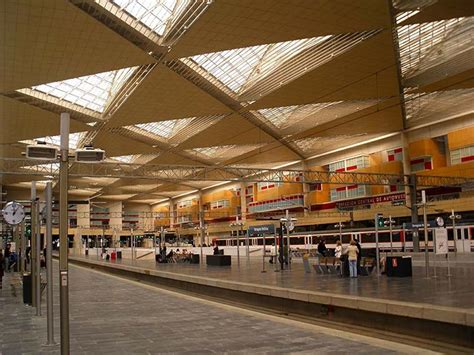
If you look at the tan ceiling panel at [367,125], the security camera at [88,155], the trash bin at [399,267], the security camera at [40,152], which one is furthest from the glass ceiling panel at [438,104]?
the security camera at [40,152]

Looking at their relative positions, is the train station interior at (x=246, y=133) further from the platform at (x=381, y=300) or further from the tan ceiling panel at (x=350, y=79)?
the tan ceiling panel at (x=350, y=79)

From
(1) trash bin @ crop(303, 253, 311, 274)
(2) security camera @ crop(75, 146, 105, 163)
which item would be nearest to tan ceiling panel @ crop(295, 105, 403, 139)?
(1) trash bin @ crop(303, 253, 311, 274)

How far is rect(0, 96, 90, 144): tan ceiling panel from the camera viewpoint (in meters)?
32.6

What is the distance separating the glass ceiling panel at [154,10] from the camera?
21.8 m

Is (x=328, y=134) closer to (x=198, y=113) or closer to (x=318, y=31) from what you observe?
(x=198, y=113)

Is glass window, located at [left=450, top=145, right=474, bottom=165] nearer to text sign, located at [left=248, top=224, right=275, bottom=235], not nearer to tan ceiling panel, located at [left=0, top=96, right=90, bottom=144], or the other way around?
text sign, located at [left=248, top=224, right=275, bottom=235]

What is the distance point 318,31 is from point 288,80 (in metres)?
8.59

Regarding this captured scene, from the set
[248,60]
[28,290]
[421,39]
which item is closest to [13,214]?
[28,290]

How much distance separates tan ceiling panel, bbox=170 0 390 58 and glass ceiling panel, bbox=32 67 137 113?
26.0ft

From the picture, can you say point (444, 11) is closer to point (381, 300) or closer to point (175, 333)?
point (381, 300)

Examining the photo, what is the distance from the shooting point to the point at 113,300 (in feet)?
54.0

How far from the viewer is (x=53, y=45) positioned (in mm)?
22875

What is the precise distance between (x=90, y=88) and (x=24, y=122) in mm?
6632

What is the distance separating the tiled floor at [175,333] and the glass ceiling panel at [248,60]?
1797 cm
